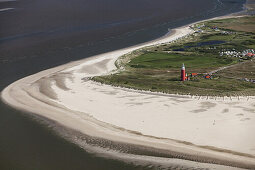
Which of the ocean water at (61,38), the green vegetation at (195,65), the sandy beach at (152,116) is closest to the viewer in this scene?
the sandy beach at (152,116)

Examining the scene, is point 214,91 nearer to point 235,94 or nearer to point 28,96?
point 235,94

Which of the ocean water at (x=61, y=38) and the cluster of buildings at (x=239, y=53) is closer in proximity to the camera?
the ocean water at (x=61, y=38)

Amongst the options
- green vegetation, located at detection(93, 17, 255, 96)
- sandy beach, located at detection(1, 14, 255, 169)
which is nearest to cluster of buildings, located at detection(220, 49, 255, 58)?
green vegetation, located at detection(93, 17, 255, 96)

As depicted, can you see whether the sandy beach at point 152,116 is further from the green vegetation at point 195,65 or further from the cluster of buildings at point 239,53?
the cluster of buildings at point 239,53

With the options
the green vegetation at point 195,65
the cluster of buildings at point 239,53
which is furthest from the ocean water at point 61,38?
the cluster of buildings at point 239,53

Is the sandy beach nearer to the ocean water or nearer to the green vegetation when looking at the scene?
the ocean water

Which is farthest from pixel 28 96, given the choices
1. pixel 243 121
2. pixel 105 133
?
pixel 243 121

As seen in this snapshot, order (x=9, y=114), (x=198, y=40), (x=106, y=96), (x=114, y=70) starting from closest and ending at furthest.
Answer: (x=9, y=114), (x=106, y=96), (x=114, y=70), (x=198, y=40)
